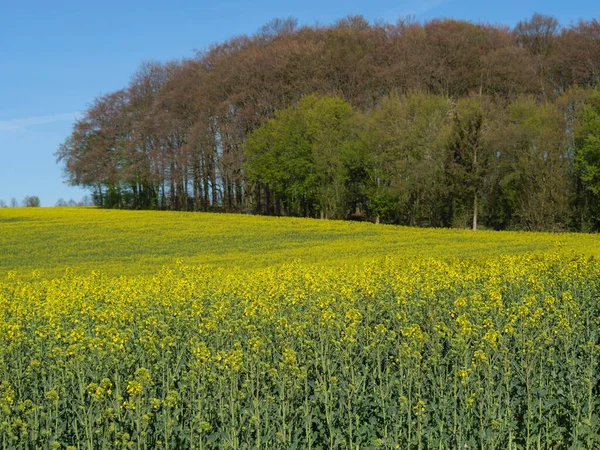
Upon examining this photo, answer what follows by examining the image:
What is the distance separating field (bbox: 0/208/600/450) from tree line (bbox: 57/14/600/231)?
31253mm

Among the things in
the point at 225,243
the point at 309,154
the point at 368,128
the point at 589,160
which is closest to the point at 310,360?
the point at 225,243

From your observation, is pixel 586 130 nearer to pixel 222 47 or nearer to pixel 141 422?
pixel 222 47

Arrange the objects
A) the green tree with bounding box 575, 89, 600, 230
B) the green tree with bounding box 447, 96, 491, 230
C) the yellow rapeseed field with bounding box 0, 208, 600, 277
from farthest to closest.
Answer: the green tree with bounding box 447, 96, 491, 230 < the green tree with bounding box 575, 89, 600, 230 < the yellow rapeseed field with bounding box 0, 208, 600, 277

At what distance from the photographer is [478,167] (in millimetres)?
49656

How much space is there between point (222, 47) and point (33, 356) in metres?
67.9

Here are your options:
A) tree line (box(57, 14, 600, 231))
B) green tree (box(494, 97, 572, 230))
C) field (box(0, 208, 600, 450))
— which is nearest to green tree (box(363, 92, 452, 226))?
tree line (box(57, 14, 600, 231))

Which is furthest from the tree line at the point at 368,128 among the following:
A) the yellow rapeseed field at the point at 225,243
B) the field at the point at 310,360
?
the field at the point at 310,360

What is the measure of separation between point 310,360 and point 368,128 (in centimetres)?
4815

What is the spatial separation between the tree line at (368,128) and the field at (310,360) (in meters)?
31.3

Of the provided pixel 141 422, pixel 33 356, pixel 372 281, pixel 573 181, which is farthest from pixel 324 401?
pixel 573 181

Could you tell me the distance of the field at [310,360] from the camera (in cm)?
706

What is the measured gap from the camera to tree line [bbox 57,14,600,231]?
50.4 meters

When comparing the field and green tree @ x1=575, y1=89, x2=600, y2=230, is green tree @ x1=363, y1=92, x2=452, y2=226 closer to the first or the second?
green tree @ x1=575, y1=89, x2=600, y2=230

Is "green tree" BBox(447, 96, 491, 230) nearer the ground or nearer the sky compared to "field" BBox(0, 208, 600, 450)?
nearer the sky
